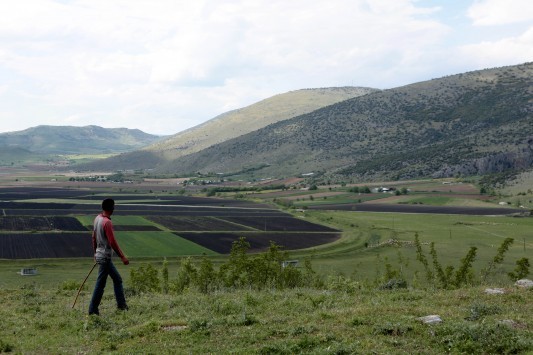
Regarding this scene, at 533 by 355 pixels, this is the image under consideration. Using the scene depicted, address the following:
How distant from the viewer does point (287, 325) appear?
14.4m

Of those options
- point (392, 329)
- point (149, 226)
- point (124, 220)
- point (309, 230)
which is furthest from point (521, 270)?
point (124, 220)

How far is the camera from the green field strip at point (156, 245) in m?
77.3

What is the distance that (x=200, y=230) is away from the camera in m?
101

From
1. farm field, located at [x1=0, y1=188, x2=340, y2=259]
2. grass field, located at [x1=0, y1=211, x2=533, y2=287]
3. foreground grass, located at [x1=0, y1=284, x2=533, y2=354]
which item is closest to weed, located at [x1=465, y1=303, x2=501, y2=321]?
foreground grass, located at [x1=0, y1=284, x2=533, y2=354]

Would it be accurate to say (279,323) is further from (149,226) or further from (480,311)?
(149,226)

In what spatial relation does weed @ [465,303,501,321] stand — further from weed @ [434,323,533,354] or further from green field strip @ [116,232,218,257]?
green field strip @ [116,232,218,257]

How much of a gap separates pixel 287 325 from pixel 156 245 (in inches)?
2825

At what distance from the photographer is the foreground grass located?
12.1 m

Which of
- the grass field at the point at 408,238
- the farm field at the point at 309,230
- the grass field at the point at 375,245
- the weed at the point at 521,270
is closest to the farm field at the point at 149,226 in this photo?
the farm field at the point at 309,230

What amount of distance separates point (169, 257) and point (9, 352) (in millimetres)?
62526

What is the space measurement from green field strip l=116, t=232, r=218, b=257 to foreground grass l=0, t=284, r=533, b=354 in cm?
5817

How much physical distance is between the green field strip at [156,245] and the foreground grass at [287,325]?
2290 inches

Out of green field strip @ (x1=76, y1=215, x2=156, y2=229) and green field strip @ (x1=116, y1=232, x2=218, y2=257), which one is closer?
green field strip @ (x1=116, y1=232, x2=218, y2=257)

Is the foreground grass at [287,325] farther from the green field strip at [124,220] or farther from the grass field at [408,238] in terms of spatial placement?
the green field strip at [124,220]
